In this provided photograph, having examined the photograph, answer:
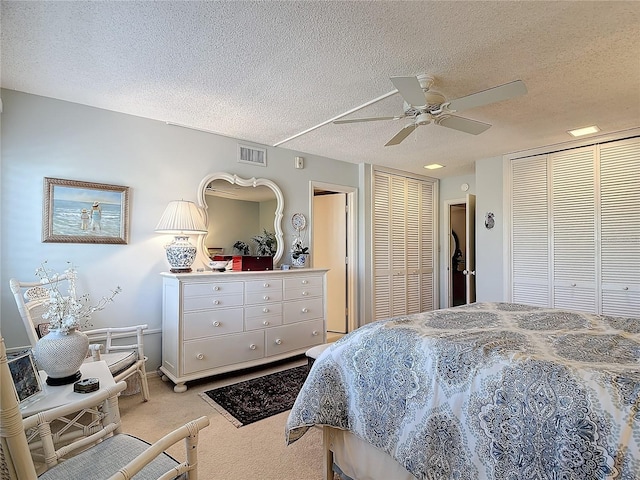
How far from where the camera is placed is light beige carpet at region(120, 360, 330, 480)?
1.94 metres

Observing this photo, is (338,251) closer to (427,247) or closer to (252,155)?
(427,247)

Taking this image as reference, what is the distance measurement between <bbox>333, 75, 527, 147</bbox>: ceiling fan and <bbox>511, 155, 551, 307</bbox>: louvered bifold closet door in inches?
88.1

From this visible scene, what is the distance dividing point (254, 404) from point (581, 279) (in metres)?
3.77

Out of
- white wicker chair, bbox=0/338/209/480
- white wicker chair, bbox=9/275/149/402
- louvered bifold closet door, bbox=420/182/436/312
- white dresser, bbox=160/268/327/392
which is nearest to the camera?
white wicker chair, bbox=0/338/209/480

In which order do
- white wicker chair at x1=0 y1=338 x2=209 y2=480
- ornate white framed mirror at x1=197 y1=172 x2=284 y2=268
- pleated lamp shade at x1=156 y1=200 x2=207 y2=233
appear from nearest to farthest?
white wicker chair at x1=0 y1=338 x2=209 y2=480 → pleated lamp shade at x1=156 y1=200 x2=207 y2=233 → ornate white framed mirror at x1=197 y1=172 x2=284 y2=268

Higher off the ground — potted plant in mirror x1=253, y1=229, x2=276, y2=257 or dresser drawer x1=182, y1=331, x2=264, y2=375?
potted plant in mirror x1=253, y1=229, x2=276, y2=257

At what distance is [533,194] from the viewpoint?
4273mm

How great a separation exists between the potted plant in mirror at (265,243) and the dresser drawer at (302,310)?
27.2 inches

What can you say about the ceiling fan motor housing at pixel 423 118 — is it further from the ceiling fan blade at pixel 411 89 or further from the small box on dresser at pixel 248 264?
the small box on dresser at pixel 248 264

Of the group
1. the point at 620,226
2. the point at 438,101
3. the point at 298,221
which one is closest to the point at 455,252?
the point at 620,226

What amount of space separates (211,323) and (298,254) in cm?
136

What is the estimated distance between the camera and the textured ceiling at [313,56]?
183cm

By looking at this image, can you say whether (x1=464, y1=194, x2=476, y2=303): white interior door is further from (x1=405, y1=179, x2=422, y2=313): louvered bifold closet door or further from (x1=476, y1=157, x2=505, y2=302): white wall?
(x1=405, y1=179, x2=422, y2=313): louvered bifold closet door

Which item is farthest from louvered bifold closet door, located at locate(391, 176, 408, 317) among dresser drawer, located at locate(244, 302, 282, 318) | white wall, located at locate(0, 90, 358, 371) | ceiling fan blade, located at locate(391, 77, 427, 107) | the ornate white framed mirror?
ceiling fan blade, located at locate(391, 77, 427, 107)
